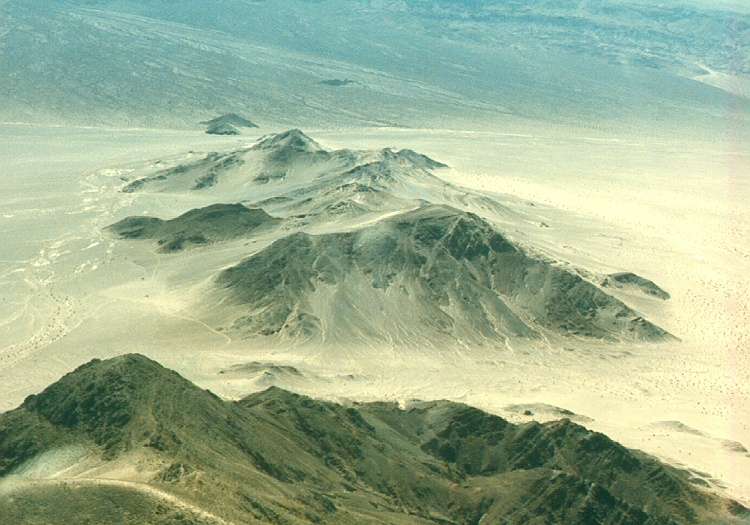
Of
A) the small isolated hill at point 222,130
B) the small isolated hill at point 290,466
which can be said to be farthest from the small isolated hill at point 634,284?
the small isolated hill at point 222,130

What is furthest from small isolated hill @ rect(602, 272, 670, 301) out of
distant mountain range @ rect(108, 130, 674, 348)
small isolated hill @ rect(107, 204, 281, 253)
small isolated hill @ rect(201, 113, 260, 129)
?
small isolated hill @ rect(201, 113, 260, 129)

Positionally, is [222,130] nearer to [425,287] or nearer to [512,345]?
[425,287]

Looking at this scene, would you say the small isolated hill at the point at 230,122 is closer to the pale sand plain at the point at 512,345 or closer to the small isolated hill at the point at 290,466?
the pale sand plain at the point at 512,345

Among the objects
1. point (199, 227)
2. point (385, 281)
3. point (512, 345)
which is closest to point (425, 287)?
point (385, 281)

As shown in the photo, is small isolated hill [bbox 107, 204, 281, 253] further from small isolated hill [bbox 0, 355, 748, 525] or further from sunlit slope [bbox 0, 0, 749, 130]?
sunlit slope [bbox 0, 0, 749, 130]

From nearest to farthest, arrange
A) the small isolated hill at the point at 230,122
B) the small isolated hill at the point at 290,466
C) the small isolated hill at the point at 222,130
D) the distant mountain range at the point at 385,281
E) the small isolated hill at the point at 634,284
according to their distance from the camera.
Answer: the small isolated hill at the point at 290,466, the distant mountain range at the point at 385,281, the small isolated hill at the point at 634,284, the small isolated hill at the point at 222,130, the small isolated hill at the point at 230,122

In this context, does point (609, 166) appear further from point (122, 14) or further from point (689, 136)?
point (122, 14)

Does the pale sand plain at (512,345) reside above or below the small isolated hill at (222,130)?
above
